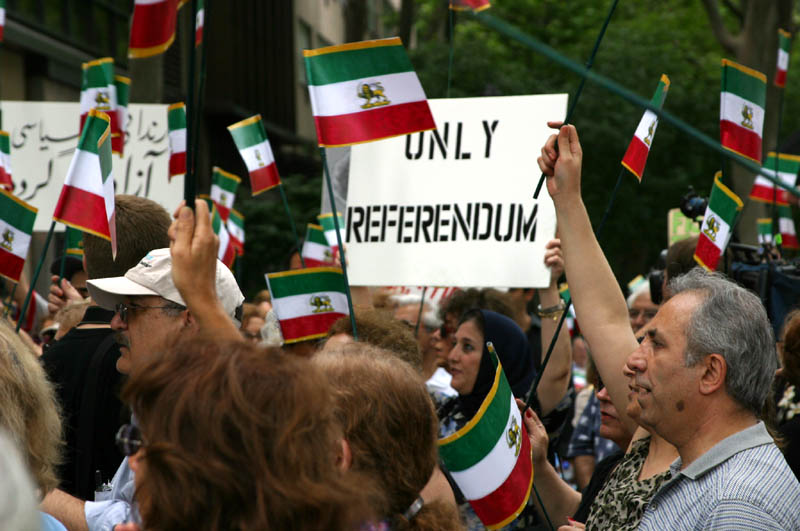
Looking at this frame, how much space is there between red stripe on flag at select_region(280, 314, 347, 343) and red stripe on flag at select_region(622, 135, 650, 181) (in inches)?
61.5

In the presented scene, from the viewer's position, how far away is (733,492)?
238 centimetres

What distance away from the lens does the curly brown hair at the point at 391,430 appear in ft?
7.00

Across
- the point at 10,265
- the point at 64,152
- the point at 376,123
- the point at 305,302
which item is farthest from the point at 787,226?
the point at 10,265

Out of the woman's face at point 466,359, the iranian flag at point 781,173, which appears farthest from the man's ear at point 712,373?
the iranian flag at point 781,173

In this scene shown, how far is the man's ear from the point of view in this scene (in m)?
2.58

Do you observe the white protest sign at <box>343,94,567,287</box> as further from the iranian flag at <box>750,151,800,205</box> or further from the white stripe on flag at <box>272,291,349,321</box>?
the iranian flag at <box>750,151,800,205</box>

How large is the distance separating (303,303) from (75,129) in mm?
3022

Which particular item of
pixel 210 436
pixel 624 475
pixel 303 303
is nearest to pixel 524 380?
pixel 303 303

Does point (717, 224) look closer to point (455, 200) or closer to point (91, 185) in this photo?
point (455, 200)

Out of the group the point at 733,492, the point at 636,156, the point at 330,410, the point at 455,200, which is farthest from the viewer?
the point at 455,200

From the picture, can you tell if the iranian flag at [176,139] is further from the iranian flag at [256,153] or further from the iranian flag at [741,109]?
the iranian flag at [741,109]

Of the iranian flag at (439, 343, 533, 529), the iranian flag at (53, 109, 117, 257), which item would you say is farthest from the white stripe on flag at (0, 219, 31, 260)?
the iranian flag at (439, 343, 533, 529)

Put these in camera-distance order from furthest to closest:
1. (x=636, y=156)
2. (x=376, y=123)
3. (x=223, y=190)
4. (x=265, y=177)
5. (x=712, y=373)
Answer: (x=223, y=190) → (x=265, y=177) → (x=376, y=123) → (x=636, y=156) → (x=712, y=373)

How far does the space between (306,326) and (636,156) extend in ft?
5.55
